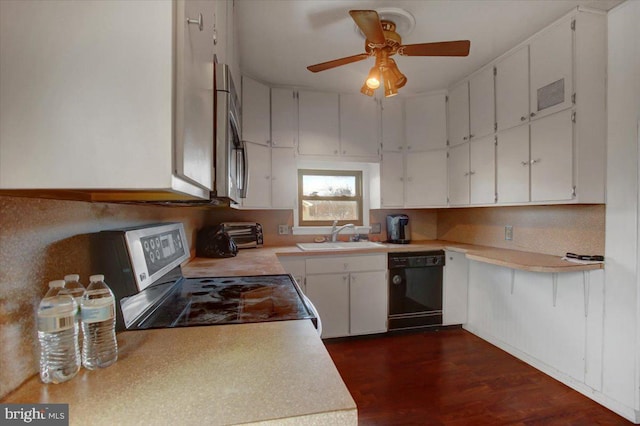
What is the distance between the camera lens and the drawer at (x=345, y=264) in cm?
265

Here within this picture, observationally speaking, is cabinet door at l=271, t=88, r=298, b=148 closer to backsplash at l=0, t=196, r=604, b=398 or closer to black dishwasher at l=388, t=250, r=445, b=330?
backsplash at l=0, t=196, r=604, b=398

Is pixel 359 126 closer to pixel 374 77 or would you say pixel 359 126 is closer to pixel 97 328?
pixel 374 77

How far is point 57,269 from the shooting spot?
673 mm

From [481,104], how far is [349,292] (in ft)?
6.73

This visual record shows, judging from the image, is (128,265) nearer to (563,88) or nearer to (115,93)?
(115,93)

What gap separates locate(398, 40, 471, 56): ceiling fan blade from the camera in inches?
65.2

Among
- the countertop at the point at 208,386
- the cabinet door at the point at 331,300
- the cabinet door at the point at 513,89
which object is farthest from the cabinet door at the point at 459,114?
the countertop at the point at 208,386

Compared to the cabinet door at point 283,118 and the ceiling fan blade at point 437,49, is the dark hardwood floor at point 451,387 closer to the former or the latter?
the cabinet door at point 283,118

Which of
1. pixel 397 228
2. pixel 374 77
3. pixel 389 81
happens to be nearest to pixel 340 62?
pixel 374 77

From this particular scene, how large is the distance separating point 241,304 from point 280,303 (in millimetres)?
145

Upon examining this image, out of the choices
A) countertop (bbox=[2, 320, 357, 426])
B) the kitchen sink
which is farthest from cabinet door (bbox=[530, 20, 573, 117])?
countertop (bbox=[2, 320, 357, 426])

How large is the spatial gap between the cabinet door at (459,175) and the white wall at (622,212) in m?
1.05

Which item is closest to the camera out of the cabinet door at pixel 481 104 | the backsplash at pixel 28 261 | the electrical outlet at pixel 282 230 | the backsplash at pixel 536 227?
the backsplash at pixel 28 261

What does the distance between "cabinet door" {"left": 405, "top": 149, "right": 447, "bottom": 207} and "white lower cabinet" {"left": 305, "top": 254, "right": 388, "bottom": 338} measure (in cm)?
78
